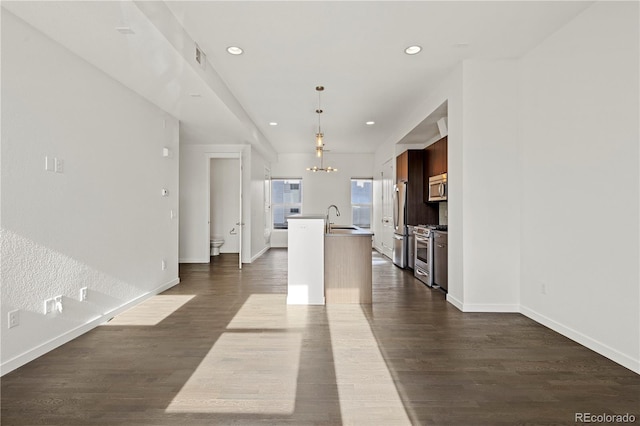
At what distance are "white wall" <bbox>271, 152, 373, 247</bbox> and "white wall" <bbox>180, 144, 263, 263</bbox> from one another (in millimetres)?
2541

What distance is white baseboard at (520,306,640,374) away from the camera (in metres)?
2.38

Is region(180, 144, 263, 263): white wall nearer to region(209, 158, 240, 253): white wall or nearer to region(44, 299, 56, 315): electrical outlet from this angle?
region(209, 158, 240, 253): white wall

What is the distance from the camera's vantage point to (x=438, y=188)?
5102 millimetres

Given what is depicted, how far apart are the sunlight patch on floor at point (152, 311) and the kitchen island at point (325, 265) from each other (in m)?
1.42

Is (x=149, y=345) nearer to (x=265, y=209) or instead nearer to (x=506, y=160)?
(x=506, y=160)

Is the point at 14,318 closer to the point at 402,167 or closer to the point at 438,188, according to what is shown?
the point at 438,188

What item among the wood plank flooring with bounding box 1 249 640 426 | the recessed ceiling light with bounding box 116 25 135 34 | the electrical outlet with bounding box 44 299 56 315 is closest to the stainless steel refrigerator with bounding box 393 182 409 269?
the wood plank flooring with bounding box 1 249 640 426

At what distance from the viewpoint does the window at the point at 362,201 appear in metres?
9.88

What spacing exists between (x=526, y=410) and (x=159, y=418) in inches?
83.8

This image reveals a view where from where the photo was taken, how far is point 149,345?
281 centimetres

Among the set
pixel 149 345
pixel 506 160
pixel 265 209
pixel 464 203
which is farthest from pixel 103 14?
pixel 265 209

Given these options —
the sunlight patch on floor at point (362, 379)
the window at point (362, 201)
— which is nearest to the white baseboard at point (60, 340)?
the sunlight patch on floor at point (362, 379)

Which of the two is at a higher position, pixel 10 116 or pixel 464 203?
pixel 10 116

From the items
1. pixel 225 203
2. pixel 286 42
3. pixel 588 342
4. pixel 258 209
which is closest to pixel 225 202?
pixel 225 203
